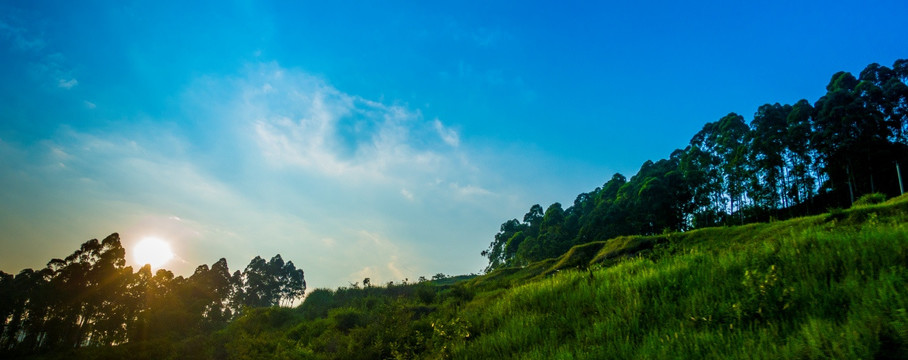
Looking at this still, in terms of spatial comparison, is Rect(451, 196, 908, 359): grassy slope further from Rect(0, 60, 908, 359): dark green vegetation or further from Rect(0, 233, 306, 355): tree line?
Rect(0, 233, 306, 355): tree line

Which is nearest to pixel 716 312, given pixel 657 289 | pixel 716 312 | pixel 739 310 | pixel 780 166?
pixel 716 312

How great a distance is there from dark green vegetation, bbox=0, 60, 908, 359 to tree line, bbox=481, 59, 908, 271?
0.20 meters

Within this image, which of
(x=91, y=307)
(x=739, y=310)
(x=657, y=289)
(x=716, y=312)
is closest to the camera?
(x=739, y=310)

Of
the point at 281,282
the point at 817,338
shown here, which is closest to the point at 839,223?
the point at 817,338

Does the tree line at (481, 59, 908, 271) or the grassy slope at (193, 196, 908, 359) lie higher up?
the tree line at (481, 59, 908, 271)

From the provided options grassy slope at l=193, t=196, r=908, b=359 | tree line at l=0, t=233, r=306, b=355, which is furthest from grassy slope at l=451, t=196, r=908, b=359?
tree line at l=0, t=233, r=306, b=355

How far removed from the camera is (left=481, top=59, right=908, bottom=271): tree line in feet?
120

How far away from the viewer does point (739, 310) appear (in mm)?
5266

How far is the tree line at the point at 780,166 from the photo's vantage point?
36688 mm

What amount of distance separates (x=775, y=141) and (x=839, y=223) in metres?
40.5

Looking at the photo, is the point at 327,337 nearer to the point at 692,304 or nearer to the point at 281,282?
the point at 692,304

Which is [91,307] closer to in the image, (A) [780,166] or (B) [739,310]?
(B) [739,310]

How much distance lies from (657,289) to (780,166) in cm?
4916

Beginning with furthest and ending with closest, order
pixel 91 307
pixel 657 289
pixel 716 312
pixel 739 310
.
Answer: pixel 91 307 → pixel 657 289 → pixel 716 312 → pixel 739 310
